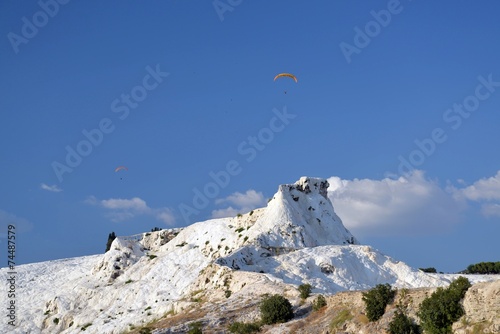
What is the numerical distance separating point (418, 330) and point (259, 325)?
1352 centimetres

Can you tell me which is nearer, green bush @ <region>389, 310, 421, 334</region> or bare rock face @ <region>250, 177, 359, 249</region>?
green bush @ <region>389, 310, 421, 334</region>

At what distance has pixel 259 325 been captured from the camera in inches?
1800

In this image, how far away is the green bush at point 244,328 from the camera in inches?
1774

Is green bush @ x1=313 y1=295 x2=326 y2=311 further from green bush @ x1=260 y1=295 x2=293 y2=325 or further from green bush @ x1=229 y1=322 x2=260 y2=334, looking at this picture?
green bush @ x1=229 y1=322 x2=260 y2=334

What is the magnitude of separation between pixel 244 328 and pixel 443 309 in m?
15.9

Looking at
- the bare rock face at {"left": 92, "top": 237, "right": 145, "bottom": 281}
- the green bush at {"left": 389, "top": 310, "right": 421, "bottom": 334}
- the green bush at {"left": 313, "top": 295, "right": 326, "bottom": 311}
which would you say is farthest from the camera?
the bare rock face at {"left": 92, "top": 237, "right": 145, "bottom": 281}

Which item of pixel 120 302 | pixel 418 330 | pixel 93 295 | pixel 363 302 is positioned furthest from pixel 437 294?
pixel 93 295

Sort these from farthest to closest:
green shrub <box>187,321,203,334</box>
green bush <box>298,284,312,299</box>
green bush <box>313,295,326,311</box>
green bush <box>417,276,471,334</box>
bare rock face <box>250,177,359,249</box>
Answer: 1. bare rock face <box>250,177,359,249</box>
2. green bush <box>298,284,312,299</box>
3. green shrub <box>187,321,203,334</box>
4. green bush <box>313,295,326,311</box>
5. green bush <box>417,276,471,334</box>

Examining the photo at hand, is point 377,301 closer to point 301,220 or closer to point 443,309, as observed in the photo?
point 443,309

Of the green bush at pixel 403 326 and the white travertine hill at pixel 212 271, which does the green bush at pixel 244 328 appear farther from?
the green bush at pixel 403 326

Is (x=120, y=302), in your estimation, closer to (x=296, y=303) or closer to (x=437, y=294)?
(x=296, y=303)

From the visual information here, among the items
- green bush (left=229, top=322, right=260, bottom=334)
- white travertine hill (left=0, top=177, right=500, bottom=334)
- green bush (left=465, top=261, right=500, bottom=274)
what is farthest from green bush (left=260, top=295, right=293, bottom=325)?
green bush (left=465, top=261, right=500, bottom=274)

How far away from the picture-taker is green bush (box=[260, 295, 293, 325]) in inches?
1786

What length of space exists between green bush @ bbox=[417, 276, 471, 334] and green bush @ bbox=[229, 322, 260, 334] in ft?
44.6
